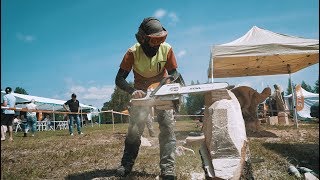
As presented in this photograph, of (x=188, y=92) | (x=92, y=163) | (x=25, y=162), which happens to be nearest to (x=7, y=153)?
(x=25, y=162)

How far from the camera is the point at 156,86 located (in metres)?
3.43

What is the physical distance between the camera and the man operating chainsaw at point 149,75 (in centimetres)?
348

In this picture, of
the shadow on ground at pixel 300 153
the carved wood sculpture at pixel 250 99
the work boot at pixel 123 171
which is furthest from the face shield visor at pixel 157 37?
the carved wood sculpture at pixel 250 99

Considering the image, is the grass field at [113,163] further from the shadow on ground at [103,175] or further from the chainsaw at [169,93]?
the chainsaw at [169,93]

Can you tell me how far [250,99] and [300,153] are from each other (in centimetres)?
399

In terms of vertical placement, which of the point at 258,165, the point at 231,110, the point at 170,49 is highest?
the point at 170,49

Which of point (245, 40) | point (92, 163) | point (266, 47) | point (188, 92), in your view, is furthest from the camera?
point (245, 40)

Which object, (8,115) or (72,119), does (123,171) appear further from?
(72,119)

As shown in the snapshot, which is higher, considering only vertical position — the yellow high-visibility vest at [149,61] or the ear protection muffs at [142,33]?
the ear protection muffs at [142,33]

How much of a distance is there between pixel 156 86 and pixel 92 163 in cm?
226

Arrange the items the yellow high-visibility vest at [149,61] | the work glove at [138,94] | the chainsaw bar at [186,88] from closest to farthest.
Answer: the chainsaw bar at [186,88], the work glove at [138,94], the yellow high-visibility vest at [149,61]

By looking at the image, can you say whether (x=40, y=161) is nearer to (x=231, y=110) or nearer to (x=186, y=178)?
(x=186, y=178)

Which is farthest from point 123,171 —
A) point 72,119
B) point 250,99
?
point 72,119

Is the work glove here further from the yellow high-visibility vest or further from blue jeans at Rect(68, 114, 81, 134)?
blue jeans at Rect(68, 114, 81, 134)
